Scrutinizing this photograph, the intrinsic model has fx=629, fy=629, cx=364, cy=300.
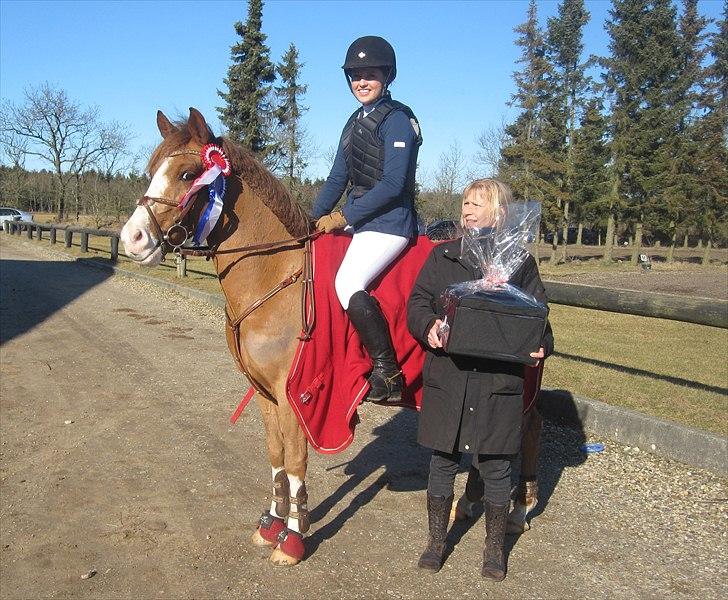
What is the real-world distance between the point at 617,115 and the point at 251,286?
36.1 m

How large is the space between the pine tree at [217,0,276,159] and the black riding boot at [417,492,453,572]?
82.8 feet

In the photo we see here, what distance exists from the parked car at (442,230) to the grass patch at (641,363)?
3094 mm

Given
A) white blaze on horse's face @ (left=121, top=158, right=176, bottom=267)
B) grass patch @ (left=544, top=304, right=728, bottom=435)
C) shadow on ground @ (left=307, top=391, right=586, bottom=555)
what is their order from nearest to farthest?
white blaze on horse's face @ (left=121, top=158, right=176, bottom=267) < shadow on ground @ (left=307, top=391, right=586, bottom=555) < grass patch @ (left=544, top=304, right=728, bottom=435)

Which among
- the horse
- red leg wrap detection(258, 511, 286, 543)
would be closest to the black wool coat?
the horse

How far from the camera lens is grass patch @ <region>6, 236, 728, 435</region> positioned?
6.27 meters

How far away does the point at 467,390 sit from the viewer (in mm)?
3314

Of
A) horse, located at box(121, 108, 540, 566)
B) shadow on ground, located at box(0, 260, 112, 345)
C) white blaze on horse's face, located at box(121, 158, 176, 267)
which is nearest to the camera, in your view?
white blaze on horse's face, located at box(121, 158, 176, 267)

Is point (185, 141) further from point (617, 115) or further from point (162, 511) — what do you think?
point (617, 115)

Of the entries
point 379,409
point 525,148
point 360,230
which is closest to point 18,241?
point 525,148

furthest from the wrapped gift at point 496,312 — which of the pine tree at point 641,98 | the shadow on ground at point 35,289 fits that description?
the pine tree at point 641,98

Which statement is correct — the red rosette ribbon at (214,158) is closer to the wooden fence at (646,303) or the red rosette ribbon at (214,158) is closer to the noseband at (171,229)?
the noseband at (171,229)

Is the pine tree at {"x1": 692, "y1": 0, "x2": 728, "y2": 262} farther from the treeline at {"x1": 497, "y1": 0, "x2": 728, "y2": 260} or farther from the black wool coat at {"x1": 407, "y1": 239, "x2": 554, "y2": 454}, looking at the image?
the black wool coat at {"x1": 407, "y1": 239, "x2": 554, "y2": 454}

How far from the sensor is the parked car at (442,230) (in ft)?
13.5

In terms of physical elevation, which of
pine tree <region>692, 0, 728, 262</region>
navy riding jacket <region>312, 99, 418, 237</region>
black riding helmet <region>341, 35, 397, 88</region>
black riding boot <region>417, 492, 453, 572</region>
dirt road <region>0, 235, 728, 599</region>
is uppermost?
pine tree <region>692, 0, 728, 262</region>
